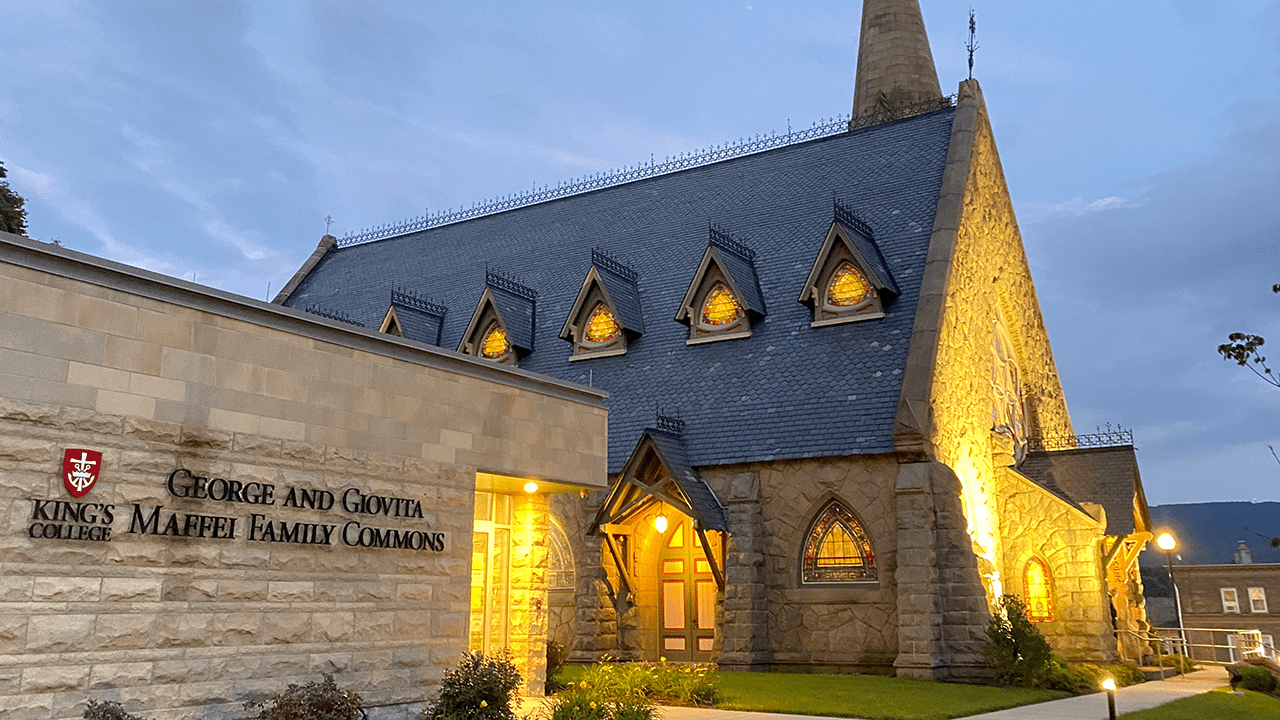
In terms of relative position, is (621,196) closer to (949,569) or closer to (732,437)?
(732,437)

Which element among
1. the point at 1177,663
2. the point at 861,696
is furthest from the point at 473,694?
the point at 1177,663

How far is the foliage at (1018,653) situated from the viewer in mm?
19641

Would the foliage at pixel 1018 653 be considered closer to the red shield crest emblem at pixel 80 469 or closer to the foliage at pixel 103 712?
the foliage at pixel 103 712

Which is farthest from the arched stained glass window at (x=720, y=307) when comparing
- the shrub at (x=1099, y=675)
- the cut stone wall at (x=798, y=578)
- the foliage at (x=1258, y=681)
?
→ the foliage at (x=1258, y=681)

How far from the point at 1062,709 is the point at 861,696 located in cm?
303

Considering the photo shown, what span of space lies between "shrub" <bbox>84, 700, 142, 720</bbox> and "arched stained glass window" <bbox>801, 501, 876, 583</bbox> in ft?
51.2

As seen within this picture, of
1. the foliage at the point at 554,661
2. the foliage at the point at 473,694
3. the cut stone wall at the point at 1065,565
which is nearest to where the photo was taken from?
the foliage at the point at 473,694

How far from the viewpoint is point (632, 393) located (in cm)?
2625

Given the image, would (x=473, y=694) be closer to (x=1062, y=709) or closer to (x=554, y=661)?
(x=554, y=661)

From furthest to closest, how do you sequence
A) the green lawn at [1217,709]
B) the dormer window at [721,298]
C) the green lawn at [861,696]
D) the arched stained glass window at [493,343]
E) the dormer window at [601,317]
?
1. the arched stained glass window at [493,343]
2. the dormer window at [601,317]
3. the dormer window at [721,298]
4. the green lawn at [861,696]
5. the green lawn at [1217,709]

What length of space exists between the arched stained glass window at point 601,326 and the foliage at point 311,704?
17.7 m

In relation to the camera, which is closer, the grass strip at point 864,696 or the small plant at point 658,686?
the grass strip at point 864,696

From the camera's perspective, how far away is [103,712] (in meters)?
8.84

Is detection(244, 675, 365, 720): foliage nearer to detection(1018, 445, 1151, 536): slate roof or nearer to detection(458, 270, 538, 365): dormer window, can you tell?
detection(1018, 445, 1151, 536): slate roof
